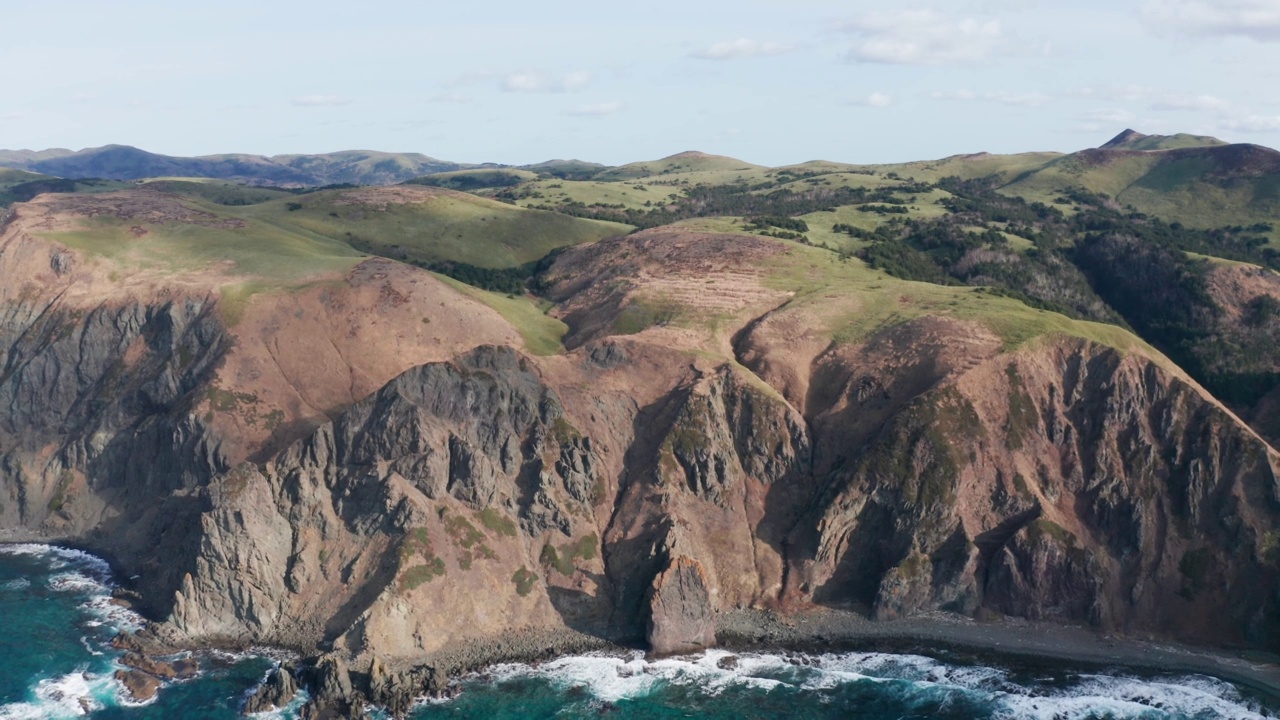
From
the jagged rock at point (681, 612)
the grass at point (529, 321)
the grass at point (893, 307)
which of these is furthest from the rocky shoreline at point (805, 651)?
the grass at point (529, 321)

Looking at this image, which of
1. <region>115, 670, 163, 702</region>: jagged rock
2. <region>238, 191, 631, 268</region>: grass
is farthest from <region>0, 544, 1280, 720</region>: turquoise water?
<region>238, 191, 631, 268</region>: grass

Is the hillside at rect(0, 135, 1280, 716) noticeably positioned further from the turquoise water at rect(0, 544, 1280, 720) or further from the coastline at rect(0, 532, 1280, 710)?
the turquoise water at rect(0, 544, 1280, 720)

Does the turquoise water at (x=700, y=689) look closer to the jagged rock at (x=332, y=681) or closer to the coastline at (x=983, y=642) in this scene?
the coastline at (x=983, y=642)

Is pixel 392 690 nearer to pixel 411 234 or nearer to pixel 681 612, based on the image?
pixel 681 612

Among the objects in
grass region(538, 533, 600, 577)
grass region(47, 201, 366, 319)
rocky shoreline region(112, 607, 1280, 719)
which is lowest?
rocky shoreline region(112, 607, 1280, 719)

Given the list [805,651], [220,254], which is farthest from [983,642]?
[220,254]

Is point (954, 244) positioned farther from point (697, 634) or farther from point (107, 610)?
point (107, 610)
